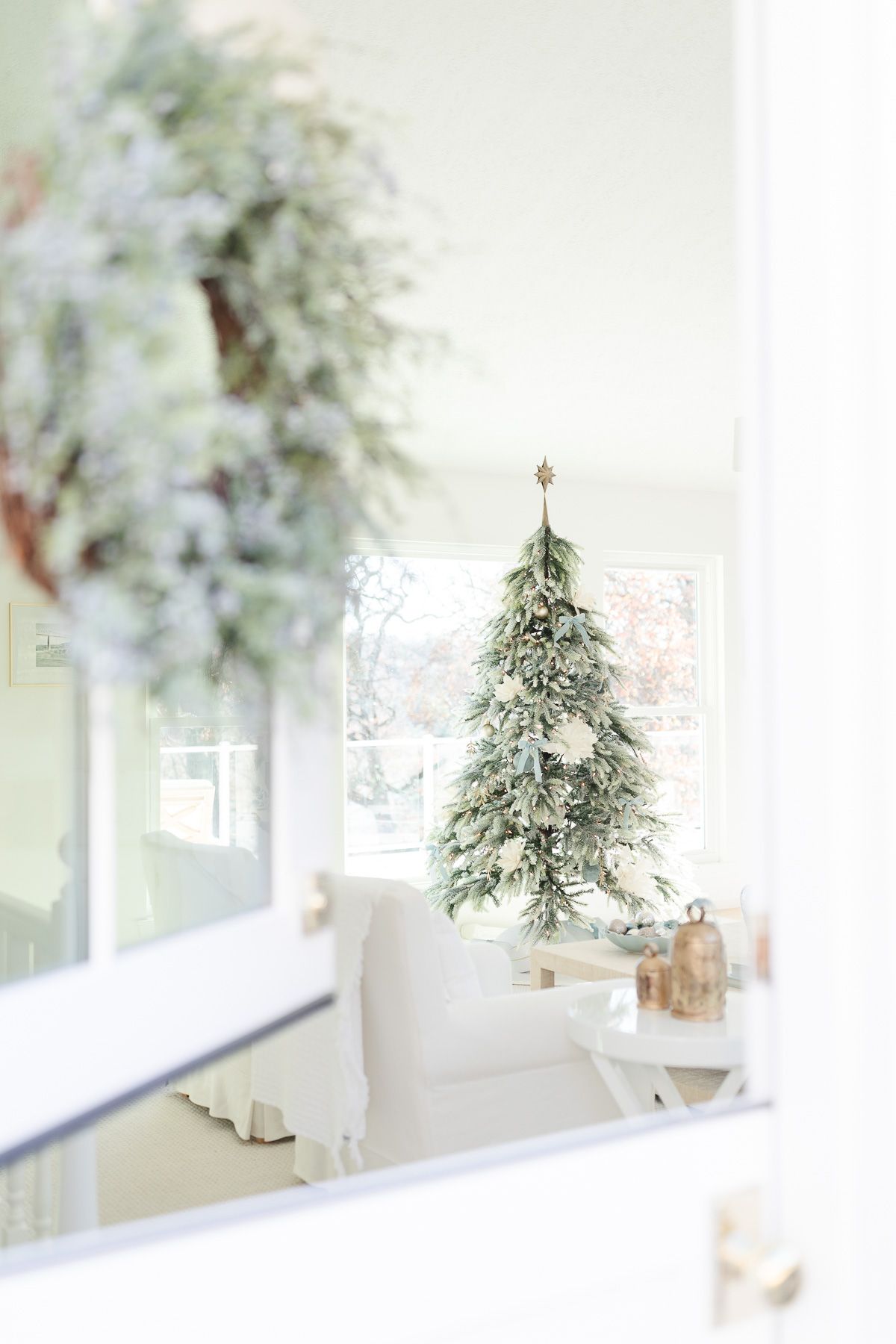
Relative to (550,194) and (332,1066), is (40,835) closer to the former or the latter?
(332,1066)

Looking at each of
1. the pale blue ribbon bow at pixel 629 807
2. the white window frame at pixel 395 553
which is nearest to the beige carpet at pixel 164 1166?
the white window frame at pixel 395 553

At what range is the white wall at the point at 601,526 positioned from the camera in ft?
2.87

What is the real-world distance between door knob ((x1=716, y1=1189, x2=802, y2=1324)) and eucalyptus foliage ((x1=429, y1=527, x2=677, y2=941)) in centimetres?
46

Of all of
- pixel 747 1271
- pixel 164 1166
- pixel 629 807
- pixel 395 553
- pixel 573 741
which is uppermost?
pixel 395 553

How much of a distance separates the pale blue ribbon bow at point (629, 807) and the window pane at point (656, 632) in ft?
0.92

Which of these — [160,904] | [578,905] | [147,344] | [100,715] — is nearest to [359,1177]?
[160,904]

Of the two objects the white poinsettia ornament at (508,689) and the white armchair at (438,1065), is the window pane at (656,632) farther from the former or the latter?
the white armchair at (438,1065)

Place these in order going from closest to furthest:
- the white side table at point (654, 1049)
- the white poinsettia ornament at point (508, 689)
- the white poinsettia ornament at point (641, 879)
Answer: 1. the white side table at point (654, 1049)
2. the white poinsettia ornament at point (508, 689)
3. the white poinsettia ornament at point (641, 879)

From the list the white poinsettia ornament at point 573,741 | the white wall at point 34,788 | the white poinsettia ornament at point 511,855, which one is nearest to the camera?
the white wall at point 34,788

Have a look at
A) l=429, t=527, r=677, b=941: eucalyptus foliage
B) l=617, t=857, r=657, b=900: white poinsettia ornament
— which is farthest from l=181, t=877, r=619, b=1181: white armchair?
l=617, t=857, r=657, b=900: white poinsettia ornament

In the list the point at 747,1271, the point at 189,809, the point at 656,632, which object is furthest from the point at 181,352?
the point at 656,632

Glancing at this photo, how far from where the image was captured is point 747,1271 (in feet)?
2.74

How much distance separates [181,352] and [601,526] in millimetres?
983

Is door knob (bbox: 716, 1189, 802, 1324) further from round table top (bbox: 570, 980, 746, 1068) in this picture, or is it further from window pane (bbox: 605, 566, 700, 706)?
window pane (bbox: 605, 566, 700, 706)
